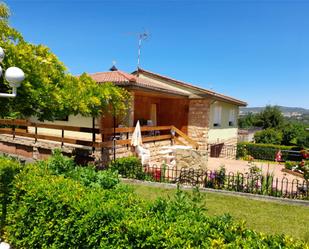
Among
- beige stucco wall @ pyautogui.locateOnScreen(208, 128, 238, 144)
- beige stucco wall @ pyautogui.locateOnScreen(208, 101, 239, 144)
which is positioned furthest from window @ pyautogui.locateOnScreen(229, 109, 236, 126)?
beige stucco wall @ pyautogui.locateOnScreen(208, 128, 238, 144)

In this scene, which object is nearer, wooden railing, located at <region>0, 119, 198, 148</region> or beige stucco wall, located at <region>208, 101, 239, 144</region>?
wooden railing, located at <region>0, 119, 198, 148</region>

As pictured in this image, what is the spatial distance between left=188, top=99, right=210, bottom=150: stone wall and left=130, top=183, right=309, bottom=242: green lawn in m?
10.0

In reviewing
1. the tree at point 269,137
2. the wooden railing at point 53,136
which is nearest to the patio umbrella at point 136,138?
the wooden railing at point 53,136

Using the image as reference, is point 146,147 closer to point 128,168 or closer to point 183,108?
point 128,168

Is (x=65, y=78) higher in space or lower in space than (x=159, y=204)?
higher

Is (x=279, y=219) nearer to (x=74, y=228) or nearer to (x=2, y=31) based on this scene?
(x=74, y=228)

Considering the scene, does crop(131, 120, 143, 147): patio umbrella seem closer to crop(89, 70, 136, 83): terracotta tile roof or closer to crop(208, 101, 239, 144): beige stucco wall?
crop(89, 70, 136, 83): terracotta tile roof

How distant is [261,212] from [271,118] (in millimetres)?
42320

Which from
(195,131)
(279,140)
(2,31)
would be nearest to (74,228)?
(2,31)

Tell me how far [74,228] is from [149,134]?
38.5 ft

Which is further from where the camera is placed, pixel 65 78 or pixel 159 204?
pixel 65 78

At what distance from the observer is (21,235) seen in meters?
4.43

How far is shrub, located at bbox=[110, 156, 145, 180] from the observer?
31.5 feet

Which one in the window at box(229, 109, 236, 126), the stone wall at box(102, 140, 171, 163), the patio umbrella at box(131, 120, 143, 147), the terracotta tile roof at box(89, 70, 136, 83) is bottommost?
the stone wall at box(102, 140, 171, 163)
